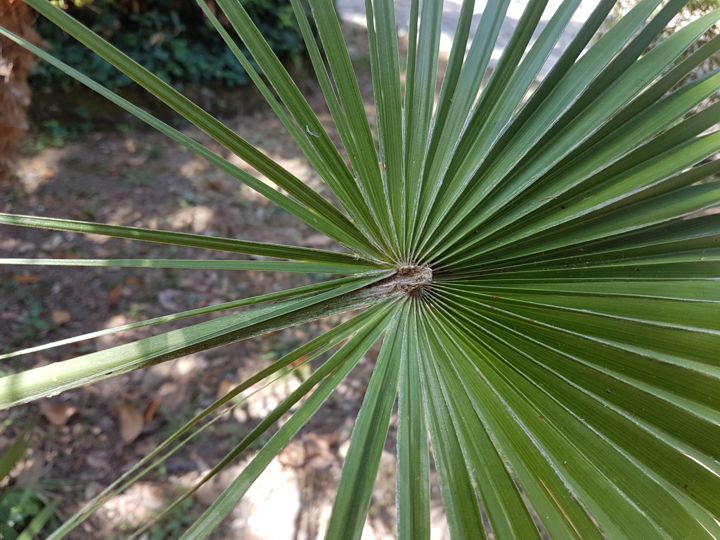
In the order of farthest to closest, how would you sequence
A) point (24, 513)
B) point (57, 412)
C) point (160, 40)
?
point (160, 40)
point (57, 412)
point (24, 513)

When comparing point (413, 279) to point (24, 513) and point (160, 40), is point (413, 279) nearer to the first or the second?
point (24, 513)

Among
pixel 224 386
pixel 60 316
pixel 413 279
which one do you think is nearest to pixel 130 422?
pixel 224 386

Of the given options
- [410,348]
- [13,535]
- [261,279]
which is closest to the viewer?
[410,348]

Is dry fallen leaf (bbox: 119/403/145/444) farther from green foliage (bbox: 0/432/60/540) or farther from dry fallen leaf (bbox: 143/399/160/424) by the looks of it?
green foliage (bbox: 0/432/60/540)

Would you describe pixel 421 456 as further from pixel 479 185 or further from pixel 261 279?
pixel 261 279

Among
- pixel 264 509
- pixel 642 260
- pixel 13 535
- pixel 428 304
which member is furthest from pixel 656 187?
pixel 13 535

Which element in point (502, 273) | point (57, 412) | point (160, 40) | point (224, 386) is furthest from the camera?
point (160, 40)
